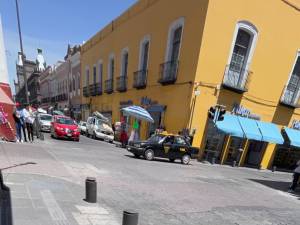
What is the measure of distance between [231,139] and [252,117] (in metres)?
2.23

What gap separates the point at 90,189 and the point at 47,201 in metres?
0.94

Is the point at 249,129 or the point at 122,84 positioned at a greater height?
the point at 122,84

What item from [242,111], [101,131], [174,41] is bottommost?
[101,131]

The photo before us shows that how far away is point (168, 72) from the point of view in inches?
826

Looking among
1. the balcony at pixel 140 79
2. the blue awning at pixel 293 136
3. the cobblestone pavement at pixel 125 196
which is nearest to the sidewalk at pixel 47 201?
the cobblestone pavement at pixel 125 196

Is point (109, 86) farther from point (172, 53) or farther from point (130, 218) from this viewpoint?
point (130, 218)

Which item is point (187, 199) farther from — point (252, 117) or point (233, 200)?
Answer: point (252, 117)

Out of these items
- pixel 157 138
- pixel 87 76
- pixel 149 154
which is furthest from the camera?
pixel 87 76

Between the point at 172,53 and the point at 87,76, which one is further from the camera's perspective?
the point at 87,76

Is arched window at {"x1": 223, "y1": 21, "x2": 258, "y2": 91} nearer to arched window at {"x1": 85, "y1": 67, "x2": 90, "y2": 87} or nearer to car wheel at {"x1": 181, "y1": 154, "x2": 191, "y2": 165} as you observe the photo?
car wheel at {"x1": 181, "y1": 154, "x2": 191, "y2": 165}

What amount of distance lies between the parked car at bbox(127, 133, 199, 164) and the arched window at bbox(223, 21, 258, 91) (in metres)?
5.50

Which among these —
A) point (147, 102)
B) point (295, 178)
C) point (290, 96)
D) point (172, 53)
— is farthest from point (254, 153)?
point (172, 53)

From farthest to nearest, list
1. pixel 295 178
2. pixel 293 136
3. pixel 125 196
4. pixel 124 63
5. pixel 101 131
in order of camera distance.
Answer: pixel 124 63
pixel 101 131
pixel 293 136
pixel 295 178
pixel 125 196

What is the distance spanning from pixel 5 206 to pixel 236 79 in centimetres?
1703
